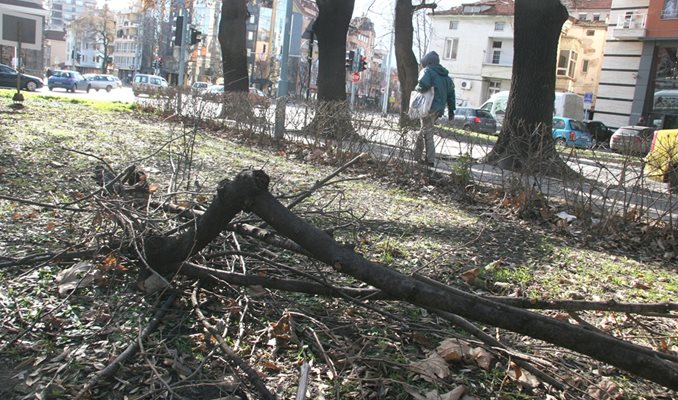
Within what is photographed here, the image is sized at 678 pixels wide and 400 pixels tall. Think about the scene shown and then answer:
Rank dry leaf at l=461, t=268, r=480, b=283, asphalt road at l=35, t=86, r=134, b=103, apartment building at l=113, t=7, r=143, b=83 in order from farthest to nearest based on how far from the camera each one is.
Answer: apartment building at l=113, t=7, r=143, b=83 < asphalt road at l=35, t=86, r=134, b=103 < dry leaf at l=461, t=268, r=480, b=283

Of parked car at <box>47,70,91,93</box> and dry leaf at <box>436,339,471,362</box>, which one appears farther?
parked car at <box>47,70,91,93</box>

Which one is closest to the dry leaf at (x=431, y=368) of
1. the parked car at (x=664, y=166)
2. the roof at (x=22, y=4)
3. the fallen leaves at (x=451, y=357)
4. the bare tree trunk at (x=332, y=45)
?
the fallen leaves at (x=451, y=357)

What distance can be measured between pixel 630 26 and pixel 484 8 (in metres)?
25.3

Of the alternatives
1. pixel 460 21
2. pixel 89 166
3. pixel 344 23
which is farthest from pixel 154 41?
pixel 89 166

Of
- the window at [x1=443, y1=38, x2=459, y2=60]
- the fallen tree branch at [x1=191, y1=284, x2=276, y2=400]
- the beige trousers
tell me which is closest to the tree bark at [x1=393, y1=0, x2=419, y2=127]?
the beige trousers

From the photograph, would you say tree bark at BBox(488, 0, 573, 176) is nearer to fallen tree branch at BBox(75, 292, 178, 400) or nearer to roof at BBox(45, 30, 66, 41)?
fallen tree branch at BBox(75, 292, 178, 400)

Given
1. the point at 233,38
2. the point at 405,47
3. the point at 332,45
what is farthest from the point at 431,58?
the point at 233,38

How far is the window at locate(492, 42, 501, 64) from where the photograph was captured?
54950 mm

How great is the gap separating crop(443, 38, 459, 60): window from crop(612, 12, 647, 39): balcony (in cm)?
2600

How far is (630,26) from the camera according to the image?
31.1 m

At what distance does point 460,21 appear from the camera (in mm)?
56531

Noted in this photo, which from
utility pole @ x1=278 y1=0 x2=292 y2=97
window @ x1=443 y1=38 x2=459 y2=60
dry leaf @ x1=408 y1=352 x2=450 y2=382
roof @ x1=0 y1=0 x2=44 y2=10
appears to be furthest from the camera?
window @ x1=443 y1=38 x2=459 y2=60

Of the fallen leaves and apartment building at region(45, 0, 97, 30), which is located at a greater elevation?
apartment building at region(45, 0, 97, 30)

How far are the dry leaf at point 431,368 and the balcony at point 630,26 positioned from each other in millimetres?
33377
